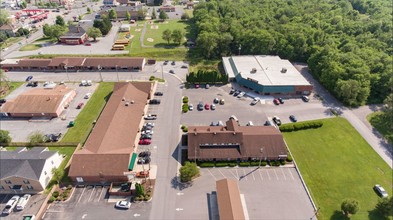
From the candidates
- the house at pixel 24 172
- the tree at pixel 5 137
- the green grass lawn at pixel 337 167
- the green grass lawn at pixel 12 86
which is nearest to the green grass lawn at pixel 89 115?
the tree at pixel 5 137

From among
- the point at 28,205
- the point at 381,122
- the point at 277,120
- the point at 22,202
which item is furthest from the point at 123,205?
the point at 381,122

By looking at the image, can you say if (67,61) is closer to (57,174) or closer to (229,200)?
(57,174)

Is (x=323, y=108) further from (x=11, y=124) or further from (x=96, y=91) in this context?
(x=11, y=124)

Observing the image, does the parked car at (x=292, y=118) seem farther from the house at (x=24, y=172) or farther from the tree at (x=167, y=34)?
the tree at (x=167, y=34)

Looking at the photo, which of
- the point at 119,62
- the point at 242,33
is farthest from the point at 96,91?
the point at 242,33

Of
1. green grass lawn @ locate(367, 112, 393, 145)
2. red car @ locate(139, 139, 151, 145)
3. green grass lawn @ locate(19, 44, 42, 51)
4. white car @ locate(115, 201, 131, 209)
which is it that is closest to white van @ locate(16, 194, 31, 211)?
white car @ locate(115, 201, 131, 209)
